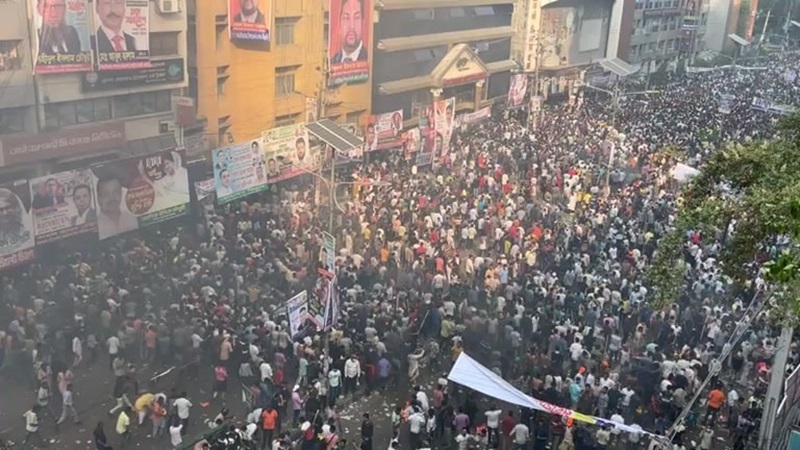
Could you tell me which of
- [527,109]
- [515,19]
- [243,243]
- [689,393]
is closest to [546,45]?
[515,19]

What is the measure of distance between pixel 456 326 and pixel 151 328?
523 cm

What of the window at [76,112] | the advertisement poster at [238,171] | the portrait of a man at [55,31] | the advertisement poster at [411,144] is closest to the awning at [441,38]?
the advertisement poster at [411,144]

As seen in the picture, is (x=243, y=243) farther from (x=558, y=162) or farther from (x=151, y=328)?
(x=558, y=162)

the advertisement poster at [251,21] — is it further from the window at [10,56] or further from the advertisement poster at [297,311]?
the advertisement poster at [297,311]

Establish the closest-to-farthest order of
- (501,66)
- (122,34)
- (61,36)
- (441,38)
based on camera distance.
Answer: (61,36)
(122,34)
(441,38)
(501,66)

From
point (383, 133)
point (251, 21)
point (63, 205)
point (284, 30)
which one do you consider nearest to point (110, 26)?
point (251, 21)

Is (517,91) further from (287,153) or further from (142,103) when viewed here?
(142,103)

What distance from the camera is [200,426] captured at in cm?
1266

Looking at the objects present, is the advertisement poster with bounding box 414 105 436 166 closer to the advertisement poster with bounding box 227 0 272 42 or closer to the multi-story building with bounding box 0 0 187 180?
the advertisement poster with bounding box 227 0 272 42

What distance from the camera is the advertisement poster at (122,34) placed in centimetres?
2092

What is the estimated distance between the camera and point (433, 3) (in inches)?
1411

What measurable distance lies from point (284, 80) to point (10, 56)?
10091 millimetres

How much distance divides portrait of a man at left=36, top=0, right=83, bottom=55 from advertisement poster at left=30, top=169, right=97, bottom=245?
426 centimetres

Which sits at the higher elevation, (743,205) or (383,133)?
(743,205)
